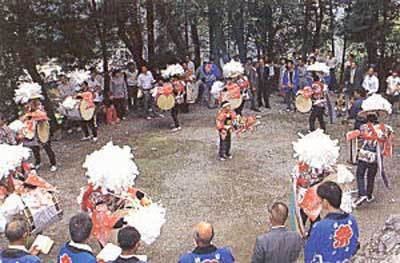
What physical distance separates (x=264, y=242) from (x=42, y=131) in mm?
6757

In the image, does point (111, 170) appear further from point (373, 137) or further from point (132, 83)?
point (132, 83)

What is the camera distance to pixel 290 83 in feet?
51.6

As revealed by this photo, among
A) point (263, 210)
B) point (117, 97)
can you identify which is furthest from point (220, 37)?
point (263, 210)

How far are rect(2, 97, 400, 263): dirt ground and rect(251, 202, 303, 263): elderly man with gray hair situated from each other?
2.81 metres

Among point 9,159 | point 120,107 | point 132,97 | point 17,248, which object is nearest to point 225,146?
point 120,107

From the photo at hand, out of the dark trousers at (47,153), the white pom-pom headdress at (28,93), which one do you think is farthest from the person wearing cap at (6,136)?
the dark trousers at (47,153)

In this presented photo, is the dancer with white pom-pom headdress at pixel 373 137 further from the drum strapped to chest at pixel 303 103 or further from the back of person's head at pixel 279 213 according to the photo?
the back of person's head at pixel 279 213

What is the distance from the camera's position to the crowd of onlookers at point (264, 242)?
4.68 meters

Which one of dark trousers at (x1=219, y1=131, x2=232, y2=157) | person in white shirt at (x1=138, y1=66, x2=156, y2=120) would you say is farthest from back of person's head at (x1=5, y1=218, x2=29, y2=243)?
A: person in white shirt at (x1=138, y1=66, x2=156, y2=120)

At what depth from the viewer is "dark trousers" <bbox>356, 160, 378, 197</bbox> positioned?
29.1ft

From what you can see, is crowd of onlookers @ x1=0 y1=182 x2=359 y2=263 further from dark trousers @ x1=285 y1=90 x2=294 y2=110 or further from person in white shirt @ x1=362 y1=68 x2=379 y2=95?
dark trousers @ x1=285 y1=90 x2=294 y2=110

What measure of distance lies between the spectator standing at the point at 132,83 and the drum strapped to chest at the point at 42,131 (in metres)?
5.28

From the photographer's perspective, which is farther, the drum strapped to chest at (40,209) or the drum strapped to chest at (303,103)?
the drum strapped to chest at (303,103)

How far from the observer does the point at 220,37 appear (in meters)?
18.4
